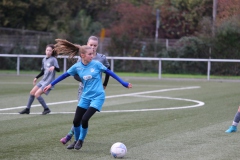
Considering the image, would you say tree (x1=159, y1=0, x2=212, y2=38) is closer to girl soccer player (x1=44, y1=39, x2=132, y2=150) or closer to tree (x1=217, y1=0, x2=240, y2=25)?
tree (x1=217, y1=0, x2=240, y2=25)

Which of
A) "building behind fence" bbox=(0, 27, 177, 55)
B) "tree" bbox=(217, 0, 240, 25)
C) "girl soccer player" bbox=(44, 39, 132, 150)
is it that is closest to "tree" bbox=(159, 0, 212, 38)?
"building behind fence" bbox=(0, 27, 177, 55)

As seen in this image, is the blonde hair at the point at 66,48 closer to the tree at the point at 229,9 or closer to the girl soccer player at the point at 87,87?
the girl soccer player at the point at 87,87

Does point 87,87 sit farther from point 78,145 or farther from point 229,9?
point 229,9

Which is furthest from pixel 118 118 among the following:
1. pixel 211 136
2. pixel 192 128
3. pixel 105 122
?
pixel 211 136

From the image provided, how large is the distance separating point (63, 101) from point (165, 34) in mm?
→ 29821

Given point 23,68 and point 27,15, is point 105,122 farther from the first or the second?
point 27,15

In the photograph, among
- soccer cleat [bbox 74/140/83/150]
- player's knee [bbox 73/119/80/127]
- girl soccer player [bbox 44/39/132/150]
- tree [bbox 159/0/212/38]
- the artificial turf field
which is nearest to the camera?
the artificial turf field

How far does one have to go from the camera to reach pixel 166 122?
1292 cm

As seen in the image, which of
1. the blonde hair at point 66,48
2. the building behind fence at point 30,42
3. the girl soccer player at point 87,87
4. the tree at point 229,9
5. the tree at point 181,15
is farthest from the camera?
the tree at point 181,15

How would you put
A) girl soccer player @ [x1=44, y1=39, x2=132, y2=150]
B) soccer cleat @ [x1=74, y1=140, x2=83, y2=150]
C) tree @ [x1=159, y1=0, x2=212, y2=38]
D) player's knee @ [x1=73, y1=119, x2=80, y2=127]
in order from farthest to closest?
1. tree @ [x1=159, y1=0, x2=212, y2=38]
2. player's knee @ [x1=73, y1=119, x2=80, y2=127]
3. girl soccer player @ [x1=44, y1=39, x2=132, y2=150]
4. soccer cleat @ [x1=74, y1=140, x2=83, y2=150]

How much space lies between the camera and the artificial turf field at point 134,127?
9.05 meters

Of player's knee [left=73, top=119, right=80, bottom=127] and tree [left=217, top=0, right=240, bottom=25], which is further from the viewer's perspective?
tree [left=217, top=0, right=240, bottom=25]

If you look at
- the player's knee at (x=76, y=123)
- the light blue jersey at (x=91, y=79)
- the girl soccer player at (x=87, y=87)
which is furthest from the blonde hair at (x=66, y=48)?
the player's knee at (x=76, y=123)

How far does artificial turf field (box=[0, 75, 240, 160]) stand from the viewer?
905 cm
